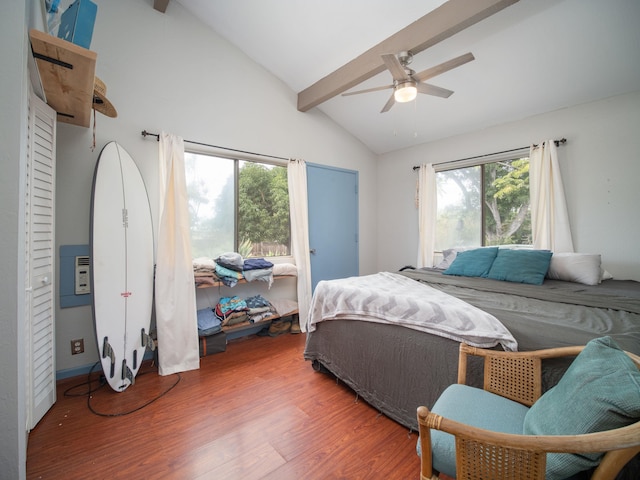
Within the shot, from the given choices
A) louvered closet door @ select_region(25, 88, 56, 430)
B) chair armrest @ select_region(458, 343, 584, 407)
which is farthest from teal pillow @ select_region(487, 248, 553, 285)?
louvered closet door @ select_region(25, 88, 56, 430)

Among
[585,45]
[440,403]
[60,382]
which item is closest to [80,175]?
[60,382]

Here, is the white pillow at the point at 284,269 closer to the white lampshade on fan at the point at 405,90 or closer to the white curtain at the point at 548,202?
the white lampshade on fan at the point at 405,90

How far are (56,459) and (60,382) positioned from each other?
3.22ft

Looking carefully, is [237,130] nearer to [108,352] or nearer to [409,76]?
[409,76]

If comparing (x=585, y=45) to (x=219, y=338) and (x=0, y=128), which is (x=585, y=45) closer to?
(x=0, y=128)

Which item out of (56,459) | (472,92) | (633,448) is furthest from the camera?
(472,92)

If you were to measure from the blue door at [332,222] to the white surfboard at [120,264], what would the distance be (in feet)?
6.27

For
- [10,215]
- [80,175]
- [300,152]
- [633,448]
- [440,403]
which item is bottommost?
[440,403]

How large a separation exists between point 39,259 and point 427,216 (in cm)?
391

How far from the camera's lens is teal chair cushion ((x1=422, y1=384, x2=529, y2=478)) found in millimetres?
926

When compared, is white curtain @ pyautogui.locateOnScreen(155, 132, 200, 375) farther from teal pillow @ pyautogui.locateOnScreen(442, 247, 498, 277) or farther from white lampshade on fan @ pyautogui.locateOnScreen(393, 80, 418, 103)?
teal pillow @ pyautogui.locateOnScreen(442, 247, 498, 277)

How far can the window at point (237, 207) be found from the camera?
Answer: 300cm

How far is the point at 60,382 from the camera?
7.06 feet

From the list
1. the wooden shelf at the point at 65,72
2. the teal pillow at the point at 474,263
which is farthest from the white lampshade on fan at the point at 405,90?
the wooden shelf at the point at 65,72
